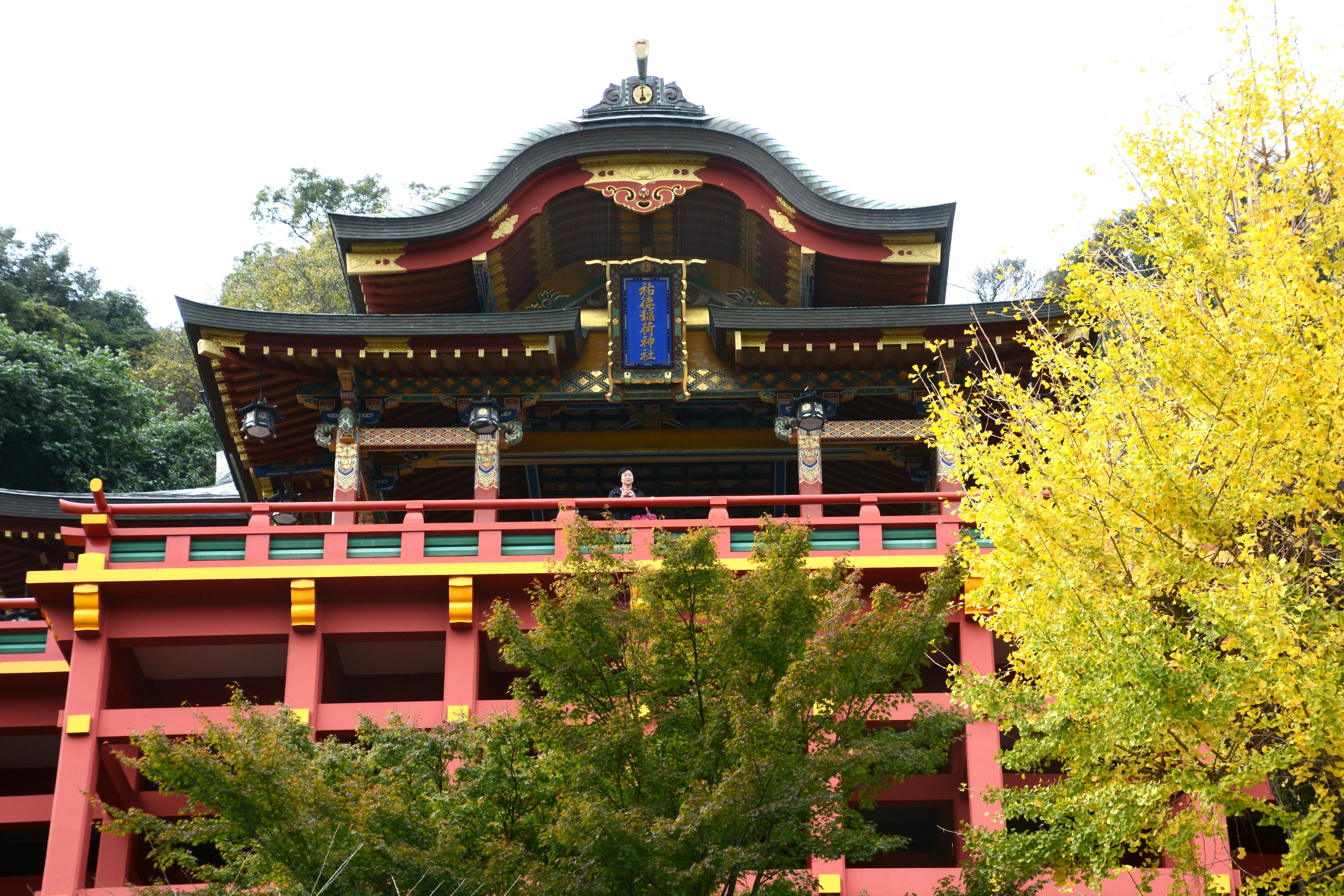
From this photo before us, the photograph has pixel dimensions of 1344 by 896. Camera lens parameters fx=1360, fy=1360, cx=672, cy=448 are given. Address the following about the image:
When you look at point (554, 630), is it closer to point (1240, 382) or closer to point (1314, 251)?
point (1240, 382)

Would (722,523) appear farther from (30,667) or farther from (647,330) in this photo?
(30,667)

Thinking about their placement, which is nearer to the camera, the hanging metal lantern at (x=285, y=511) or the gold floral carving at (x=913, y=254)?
the hanging metal lantern at (x=285, y=511)

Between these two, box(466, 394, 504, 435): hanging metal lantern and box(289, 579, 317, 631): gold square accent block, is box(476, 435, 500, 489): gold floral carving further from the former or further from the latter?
box(289, 579, 317, 631): gold square accent block

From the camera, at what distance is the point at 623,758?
9250 mm

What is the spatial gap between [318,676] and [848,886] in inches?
232

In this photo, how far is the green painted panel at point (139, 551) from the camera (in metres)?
14.7

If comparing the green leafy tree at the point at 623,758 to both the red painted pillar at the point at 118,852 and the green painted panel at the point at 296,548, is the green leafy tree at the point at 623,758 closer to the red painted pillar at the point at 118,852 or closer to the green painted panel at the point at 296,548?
the green painted panel at the point at 296,548

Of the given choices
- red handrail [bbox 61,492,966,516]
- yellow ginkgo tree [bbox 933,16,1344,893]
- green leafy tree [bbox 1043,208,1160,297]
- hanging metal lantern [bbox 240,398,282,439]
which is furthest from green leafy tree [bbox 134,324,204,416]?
yellow ginkgo tree [bbox 933,16,1344,893]

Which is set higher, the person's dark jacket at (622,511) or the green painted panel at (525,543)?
the person's dark jacket at (622,511)

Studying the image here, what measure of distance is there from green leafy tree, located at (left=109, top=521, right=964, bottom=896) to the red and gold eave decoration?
8257mm

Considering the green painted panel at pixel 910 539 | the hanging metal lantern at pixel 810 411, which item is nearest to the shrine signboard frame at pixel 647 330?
the hanging metal lantern at pixel 810 411

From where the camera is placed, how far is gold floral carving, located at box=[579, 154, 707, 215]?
18188mm

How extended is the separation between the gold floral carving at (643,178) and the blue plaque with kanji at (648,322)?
102 cm

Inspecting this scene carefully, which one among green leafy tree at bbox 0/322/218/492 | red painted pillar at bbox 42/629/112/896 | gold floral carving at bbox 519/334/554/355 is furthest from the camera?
green leafy tree at bbox 0/322/218/492
